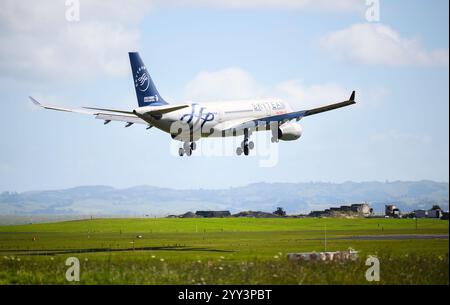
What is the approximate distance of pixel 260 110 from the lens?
313 feet

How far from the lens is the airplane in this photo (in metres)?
85.0

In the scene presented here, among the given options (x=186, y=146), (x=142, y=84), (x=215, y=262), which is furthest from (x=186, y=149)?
(x=215, y=262)

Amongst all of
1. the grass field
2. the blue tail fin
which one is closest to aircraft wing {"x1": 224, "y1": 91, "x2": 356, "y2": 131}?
the blue tail fin

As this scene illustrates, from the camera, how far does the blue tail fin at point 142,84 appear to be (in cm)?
8725

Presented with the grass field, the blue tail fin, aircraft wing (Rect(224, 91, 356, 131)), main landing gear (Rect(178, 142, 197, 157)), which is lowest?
the grass field

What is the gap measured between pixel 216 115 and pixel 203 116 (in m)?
2.04

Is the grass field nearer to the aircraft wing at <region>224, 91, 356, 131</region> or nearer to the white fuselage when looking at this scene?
the white fuselage

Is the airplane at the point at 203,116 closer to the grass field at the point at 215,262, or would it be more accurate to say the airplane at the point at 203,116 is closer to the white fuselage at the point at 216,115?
the white fuselage at the point at 216,115

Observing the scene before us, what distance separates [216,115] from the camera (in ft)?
297

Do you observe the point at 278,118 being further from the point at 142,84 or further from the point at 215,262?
the point at 215,262

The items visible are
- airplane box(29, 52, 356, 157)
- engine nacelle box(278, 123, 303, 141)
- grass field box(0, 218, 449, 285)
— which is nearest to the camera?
grass field box(0, 218, 449, 285)

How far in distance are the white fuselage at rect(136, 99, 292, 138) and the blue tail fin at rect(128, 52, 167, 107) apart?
3.13 meters

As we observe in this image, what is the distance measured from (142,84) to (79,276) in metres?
43.8
